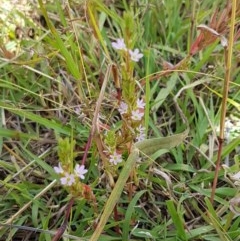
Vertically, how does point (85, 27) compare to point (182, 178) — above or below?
above

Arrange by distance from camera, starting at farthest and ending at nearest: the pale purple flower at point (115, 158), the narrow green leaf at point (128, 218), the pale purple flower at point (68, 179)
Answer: the narrow green leaf at point (128, 218) < the pale purple flower at point (115, 158) < the pale purple flower at point (68, 179)

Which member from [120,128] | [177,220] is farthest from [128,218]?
[120,128]

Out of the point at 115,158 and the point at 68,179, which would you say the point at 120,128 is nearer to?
the point at 115,158

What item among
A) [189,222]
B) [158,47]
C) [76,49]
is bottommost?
[189,222]

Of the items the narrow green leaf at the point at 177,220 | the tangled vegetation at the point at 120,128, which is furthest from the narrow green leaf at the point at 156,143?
the narrow green leaf at the point at 177,220

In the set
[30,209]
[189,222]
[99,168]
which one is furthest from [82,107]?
[189,222]

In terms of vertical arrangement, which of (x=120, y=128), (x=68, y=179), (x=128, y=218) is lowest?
(x=128, y=218)

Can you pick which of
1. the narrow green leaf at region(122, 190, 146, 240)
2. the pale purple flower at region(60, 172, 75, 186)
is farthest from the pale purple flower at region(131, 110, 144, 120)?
the narrow green leaf at region(122, 190, 146, 240)

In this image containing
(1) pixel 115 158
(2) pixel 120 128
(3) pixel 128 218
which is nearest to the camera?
(1) pixel 115 158

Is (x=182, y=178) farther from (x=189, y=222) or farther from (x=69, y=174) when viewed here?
(x=69, y=174)

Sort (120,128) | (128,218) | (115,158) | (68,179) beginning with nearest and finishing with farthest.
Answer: (68,179) < (115,158) < (128,218) < (120,128)

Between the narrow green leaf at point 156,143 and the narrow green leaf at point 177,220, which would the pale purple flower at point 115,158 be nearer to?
the narrow green leaf at point 156,143
